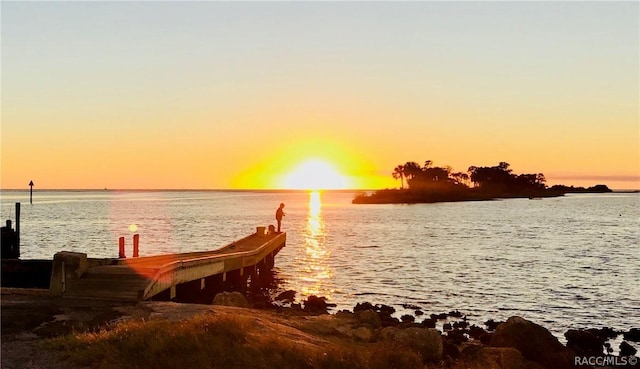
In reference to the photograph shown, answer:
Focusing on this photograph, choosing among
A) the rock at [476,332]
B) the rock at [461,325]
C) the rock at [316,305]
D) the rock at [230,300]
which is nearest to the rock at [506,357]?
the rock at [476,332]

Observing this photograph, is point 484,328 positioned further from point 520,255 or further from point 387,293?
point 520,255

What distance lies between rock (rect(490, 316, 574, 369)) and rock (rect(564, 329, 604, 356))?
3110mm

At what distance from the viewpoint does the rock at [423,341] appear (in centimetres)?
1619

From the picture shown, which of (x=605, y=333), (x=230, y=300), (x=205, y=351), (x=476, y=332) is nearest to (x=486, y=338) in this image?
(x=476, y=332)

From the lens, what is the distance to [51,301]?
17859 millimetres

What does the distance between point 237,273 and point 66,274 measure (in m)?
13.6

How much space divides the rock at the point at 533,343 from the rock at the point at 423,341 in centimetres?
316

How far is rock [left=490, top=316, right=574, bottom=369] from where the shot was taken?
58.1 feet

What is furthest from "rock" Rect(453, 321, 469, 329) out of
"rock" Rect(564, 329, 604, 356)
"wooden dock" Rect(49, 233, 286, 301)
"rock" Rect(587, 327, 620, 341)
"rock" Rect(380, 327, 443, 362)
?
"wooden dock" Rect(49, 233, 286, 301)

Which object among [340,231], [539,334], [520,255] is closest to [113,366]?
[539,334]

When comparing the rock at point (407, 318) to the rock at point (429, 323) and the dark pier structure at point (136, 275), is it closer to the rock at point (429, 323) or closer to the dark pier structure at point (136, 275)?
the rock at point (429, 323)

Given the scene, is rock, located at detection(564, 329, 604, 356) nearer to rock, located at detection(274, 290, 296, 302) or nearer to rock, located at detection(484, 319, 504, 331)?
rock, located at detection(484, 319, 504, 331)

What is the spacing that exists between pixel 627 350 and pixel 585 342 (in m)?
1.40

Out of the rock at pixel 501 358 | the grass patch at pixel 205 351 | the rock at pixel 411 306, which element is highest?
the grass patch at pixel 205 351
